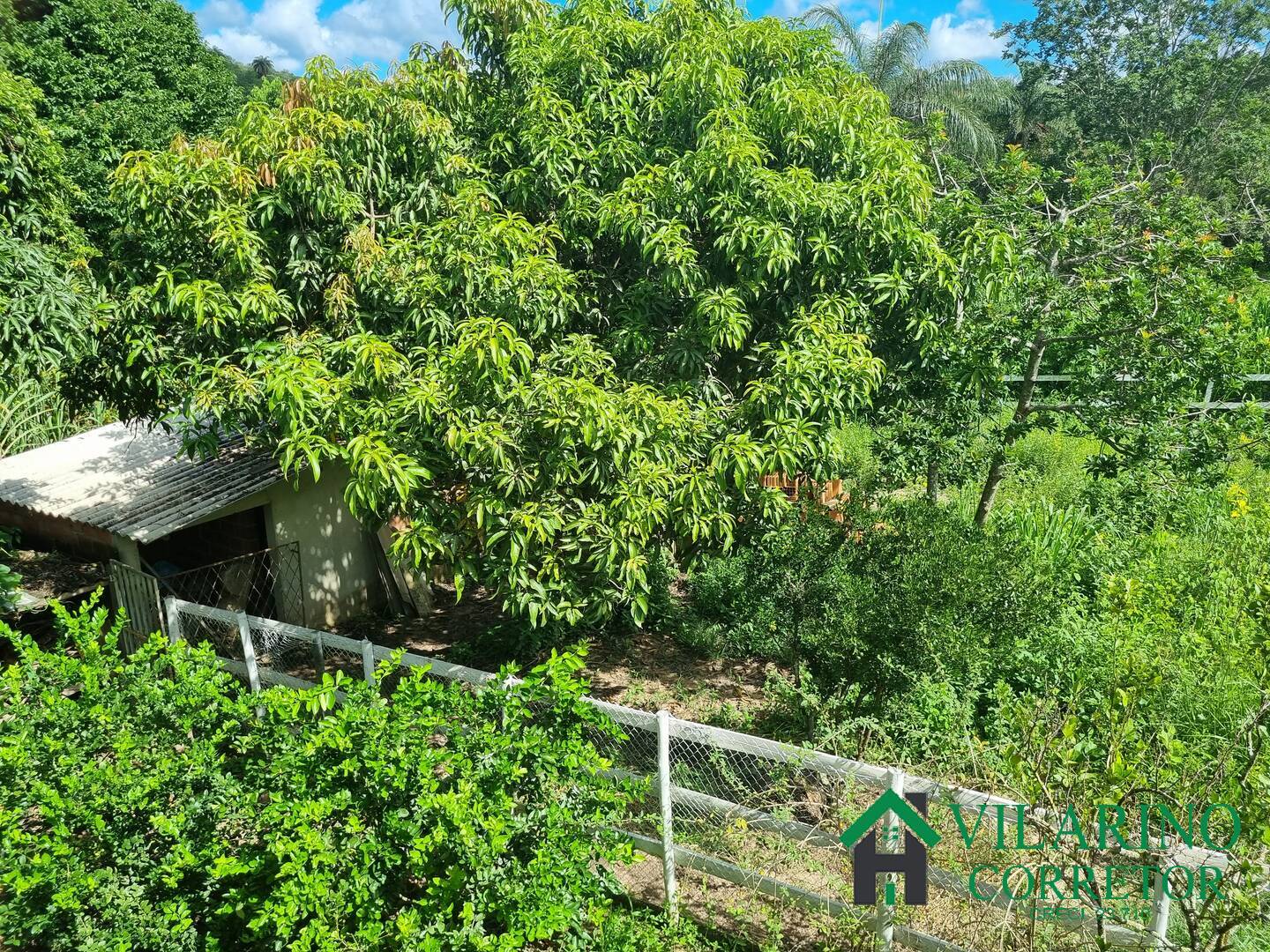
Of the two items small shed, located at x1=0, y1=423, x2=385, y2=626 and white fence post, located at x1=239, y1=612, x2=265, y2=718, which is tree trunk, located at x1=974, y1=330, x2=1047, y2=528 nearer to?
white fence post, located at x1=239, y1=612, x2=265, y2=718

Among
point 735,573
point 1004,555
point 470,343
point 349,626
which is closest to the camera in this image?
point 470,343

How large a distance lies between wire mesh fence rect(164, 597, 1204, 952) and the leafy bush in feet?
1.19

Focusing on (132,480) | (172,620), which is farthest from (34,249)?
(132,480)

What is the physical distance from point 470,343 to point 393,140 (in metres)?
2.43

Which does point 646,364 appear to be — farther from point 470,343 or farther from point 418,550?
point 418,550

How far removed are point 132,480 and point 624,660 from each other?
207 inches

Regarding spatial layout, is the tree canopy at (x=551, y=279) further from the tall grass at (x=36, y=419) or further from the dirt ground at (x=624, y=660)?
the tall grass at (x=36, y=419)

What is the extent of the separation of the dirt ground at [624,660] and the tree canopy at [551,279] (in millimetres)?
1705

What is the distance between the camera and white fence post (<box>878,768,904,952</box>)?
429 centimetres

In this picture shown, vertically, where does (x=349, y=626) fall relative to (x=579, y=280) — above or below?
below

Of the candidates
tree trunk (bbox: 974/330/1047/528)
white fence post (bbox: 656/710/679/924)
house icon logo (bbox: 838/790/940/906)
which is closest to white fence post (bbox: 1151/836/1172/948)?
house icon logo (bbox: 838/790/940/906)

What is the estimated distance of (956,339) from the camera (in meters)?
7.34

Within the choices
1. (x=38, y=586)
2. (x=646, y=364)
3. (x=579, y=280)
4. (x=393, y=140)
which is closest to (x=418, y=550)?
(x=646, y=364)

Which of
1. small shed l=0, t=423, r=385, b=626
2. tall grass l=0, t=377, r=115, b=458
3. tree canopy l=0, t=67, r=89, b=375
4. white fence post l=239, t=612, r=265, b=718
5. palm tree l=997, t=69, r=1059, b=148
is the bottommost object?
white fence post l=239, t=612, r=265, b=718
